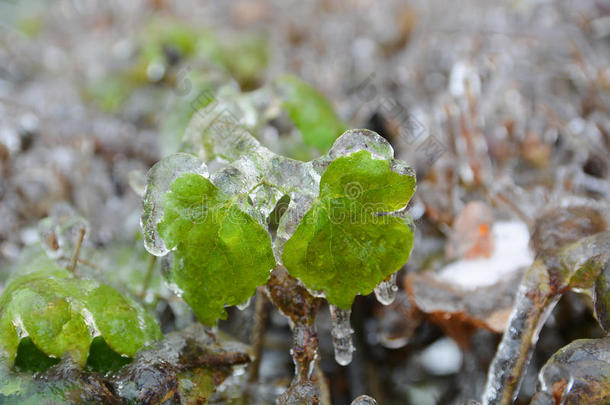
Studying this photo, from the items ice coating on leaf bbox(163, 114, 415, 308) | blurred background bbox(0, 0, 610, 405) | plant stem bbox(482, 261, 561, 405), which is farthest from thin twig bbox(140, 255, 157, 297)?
plant stem bbox(482, 261, 561, 405)

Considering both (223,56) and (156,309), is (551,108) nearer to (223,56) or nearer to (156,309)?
(223,56)

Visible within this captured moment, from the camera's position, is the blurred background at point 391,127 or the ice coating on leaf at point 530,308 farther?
the blurred background at point 391,127

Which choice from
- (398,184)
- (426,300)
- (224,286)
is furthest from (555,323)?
(224,286)

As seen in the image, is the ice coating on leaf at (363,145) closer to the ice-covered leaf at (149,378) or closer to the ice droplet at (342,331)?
the ice droplet at (342,331)

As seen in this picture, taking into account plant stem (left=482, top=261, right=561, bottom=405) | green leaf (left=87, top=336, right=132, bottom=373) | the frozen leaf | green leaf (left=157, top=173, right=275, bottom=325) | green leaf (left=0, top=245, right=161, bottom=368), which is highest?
green leaf (left=157, top=173, right=275, bottom=325)

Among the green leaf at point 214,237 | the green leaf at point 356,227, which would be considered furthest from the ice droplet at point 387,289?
the green leaf at point 214,237

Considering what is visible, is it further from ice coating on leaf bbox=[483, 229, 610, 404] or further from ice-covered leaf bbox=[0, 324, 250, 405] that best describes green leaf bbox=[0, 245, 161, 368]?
ice coating on leaf bbox=[483, 229, 610, 404]
